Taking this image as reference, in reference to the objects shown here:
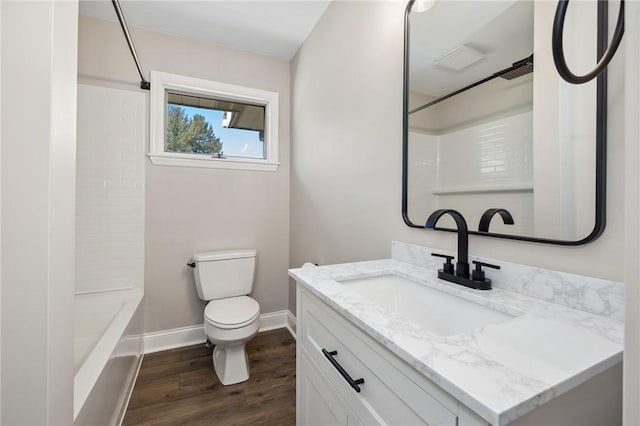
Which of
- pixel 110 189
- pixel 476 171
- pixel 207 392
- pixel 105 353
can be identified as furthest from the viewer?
pixel 110 189

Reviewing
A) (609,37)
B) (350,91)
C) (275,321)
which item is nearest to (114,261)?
(275,321)

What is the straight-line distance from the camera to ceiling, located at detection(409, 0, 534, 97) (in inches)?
35.9

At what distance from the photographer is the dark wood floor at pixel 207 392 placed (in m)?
1.55

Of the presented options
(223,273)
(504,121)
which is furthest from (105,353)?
(504,121)

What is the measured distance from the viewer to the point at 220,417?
1.55 metres

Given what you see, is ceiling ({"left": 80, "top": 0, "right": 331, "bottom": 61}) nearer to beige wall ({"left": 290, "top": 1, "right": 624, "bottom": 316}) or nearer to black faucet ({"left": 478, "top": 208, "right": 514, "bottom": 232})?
beige wall ({"left": 290, "top": 1, "right": 624, "bottom": 316})

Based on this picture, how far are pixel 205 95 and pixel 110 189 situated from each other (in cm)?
109

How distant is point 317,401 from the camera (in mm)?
968

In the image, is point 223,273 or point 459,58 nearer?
point 459,58

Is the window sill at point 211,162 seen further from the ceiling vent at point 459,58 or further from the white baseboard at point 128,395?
the ceiling vent at point 459,58

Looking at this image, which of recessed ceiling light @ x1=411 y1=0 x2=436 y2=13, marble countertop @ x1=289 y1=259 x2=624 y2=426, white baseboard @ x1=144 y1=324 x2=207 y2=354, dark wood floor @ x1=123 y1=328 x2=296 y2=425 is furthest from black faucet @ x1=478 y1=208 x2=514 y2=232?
white baseboard @ x1=144 y1=324 x2=207 y2=354

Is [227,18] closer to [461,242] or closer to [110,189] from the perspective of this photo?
[110,189]

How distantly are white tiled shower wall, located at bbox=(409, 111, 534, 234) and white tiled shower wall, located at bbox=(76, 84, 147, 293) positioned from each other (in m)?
2.09

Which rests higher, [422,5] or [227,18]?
[227,18]
